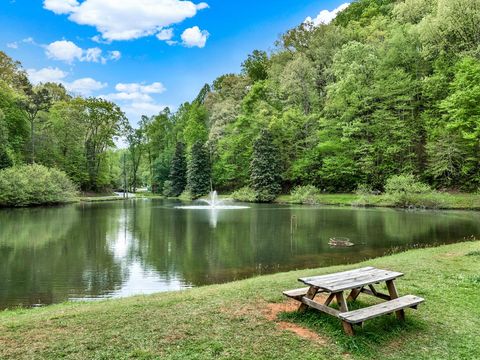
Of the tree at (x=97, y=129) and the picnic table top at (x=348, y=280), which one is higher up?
the tree at (x=97, y=129)

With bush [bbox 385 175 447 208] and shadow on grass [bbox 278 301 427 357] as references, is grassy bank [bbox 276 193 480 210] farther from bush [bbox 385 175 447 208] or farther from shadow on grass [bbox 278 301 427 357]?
shadow on grass [bbox 278 301 427 357]

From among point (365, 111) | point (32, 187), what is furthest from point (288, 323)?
point (365, 111)

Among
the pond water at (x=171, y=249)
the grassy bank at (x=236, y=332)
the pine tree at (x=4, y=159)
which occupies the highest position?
the pine tree at (x=4, y=159)

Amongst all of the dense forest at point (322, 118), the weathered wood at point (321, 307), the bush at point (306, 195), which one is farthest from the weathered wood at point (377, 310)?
the bush at point (306, 195)

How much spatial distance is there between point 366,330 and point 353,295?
1.15m

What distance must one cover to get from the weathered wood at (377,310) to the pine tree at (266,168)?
39470 mm

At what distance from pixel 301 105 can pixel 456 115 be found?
21731 mm

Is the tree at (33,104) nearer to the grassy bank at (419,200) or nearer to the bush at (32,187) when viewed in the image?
the bush at (32,187)

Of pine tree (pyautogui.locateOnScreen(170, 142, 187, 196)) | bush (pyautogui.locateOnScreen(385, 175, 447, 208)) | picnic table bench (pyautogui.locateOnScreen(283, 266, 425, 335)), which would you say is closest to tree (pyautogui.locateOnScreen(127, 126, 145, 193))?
pine tree (pyautogui.locateOnScreen(170, 142, 187, 196))

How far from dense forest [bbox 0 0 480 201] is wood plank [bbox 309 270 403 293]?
31.6 m

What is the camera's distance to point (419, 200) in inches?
1251

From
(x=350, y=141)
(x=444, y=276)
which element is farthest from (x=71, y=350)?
(x=350, y=141)

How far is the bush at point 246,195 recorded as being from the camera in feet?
149

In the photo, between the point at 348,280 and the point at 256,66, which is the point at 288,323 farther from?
the point at 256,66
